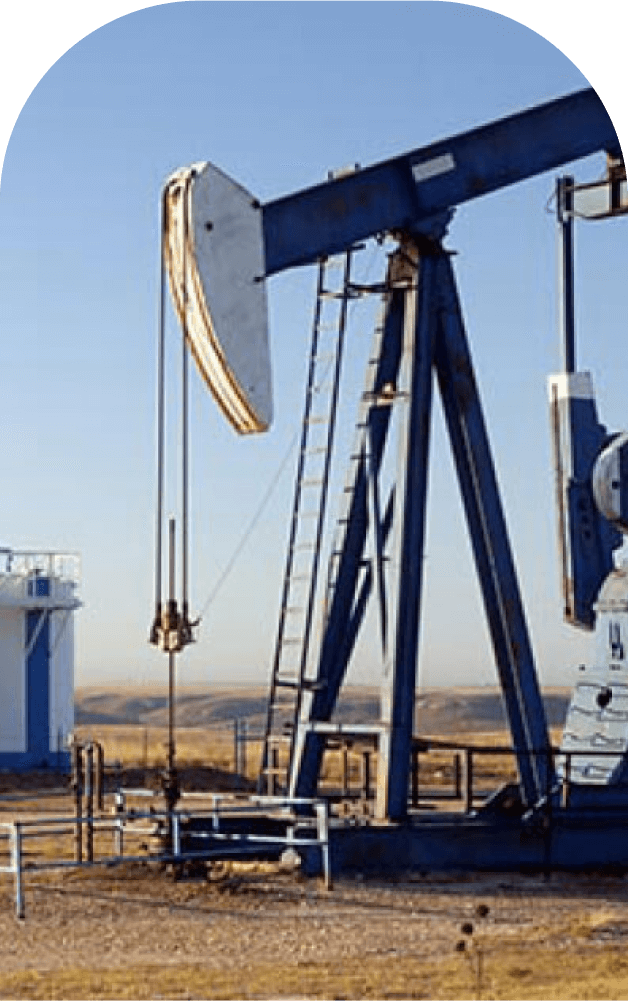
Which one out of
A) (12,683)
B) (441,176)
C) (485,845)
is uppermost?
(441,176)

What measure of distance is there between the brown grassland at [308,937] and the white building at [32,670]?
20811mm

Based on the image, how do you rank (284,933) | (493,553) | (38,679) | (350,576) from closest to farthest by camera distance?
1. (284,933)
2. (350,576)
3. (493,553)
4. (38,679)

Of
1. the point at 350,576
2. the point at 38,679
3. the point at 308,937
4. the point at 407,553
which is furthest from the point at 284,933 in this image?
the point at 38,679

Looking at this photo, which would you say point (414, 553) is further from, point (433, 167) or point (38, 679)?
point (38, 679)

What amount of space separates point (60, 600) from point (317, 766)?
869 inches

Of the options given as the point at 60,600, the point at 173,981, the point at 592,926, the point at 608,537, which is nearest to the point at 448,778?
the point at 60,600

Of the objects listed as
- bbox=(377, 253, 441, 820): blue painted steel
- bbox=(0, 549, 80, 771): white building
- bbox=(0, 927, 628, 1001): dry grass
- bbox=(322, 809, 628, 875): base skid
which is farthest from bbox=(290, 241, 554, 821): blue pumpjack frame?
bbox=(0, 549, 80, 771): white building

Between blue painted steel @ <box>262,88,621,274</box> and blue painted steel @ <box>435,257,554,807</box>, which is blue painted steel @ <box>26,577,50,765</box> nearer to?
blue painted steel @ <box>435,257,554,807</box>

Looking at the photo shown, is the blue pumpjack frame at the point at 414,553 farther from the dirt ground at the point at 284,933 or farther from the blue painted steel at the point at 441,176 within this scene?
the dirt ground at the point at 284,933

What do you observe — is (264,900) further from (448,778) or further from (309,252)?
(448,778)

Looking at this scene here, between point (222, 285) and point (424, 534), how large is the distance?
471cm

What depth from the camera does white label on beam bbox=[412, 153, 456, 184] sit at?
56.4 feet

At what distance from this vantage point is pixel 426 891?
52.9 ft

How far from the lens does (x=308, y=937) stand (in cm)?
1352
